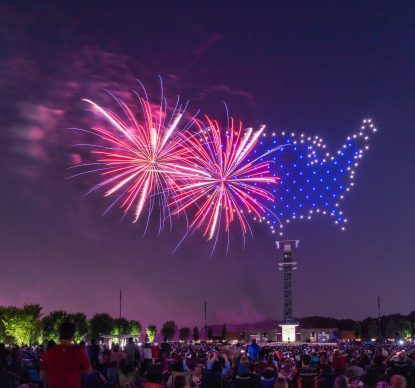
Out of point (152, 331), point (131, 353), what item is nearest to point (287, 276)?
point (152, 331)

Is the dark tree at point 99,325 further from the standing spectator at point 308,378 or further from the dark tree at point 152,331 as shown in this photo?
the standing spectator at point 308,378

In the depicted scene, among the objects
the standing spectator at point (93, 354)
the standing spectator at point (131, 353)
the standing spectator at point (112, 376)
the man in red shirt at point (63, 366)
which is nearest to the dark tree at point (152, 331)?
the standing spectator at point (131, 353)

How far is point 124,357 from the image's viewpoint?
57.2 feet

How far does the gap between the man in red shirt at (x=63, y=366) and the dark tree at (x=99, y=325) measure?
340 ft

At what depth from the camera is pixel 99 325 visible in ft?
357

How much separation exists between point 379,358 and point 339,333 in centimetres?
15224

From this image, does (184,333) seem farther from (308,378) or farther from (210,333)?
(308,378)

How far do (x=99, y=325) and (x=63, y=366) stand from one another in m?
105

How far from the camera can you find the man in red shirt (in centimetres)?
710

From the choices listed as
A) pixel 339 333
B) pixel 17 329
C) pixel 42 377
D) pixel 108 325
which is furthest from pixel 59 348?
pixel 339 333

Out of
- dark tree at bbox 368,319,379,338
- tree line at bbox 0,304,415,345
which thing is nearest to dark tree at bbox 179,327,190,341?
tree line at bbox 0,304,415,345

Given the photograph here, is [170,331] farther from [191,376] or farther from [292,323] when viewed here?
[191,376]

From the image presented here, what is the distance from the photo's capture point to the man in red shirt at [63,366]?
280 inches

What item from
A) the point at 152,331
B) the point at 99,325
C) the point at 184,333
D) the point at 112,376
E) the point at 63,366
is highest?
the point at 63,366
